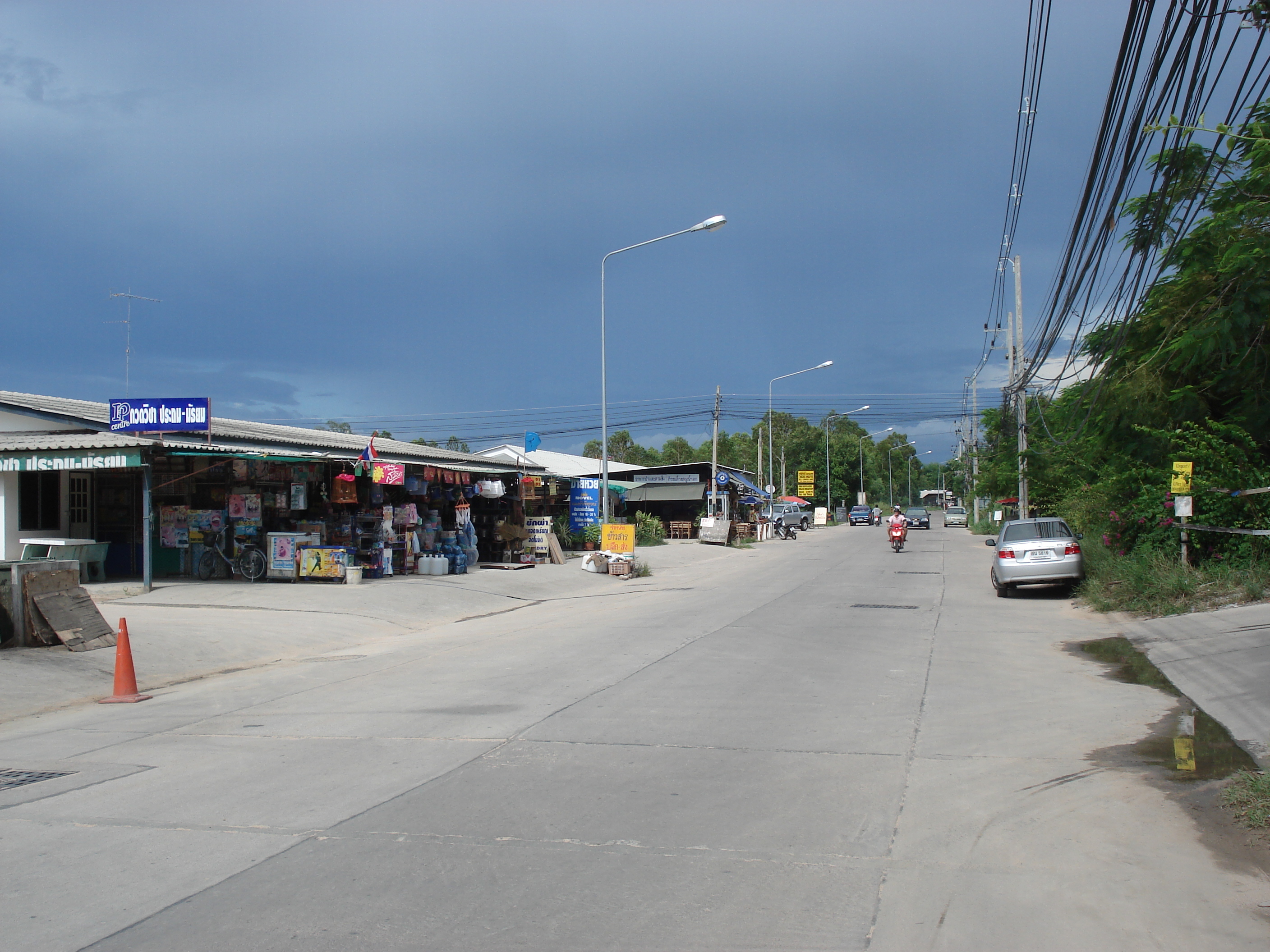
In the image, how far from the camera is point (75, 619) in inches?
492

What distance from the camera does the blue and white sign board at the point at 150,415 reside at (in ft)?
57.2

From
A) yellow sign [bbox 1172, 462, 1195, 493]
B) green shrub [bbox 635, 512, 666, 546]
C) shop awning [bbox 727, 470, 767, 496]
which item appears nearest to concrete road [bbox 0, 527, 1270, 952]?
yellow sign [bbox 1172, 462, 1195, 493]

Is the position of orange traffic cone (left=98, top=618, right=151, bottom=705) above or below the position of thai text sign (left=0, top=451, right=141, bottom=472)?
below

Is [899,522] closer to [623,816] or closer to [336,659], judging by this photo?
[336,659]

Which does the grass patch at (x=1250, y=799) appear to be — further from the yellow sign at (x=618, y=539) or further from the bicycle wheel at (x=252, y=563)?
the yellow sign at (x=618, y=539)

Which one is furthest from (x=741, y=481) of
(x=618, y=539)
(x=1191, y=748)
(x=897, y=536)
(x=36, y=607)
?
(x=1191, y=748)

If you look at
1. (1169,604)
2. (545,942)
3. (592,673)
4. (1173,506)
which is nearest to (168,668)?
(592,673)

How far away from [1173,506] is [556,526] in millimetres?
20418

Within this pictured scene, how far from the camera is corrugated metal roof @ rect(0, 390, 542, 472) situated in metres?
20.5

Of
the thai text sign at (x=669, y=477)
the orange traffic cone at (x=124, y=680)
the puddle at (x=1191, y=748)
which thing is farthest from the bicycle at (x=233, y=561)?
the thai text sign at (x=669, y=477)

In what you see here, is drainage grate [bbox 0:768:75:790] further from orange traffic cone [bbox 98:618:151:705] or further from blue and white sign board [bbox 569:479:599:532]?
blue and white sign board [bbox 569:479:599:532]

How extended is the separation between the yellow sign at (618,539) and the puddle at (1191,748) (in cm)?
1781

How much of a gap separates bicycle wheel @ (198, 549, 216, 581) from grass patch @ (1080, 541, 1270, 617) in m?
17.7

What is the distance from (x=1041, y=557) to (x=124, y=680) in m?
16.3
